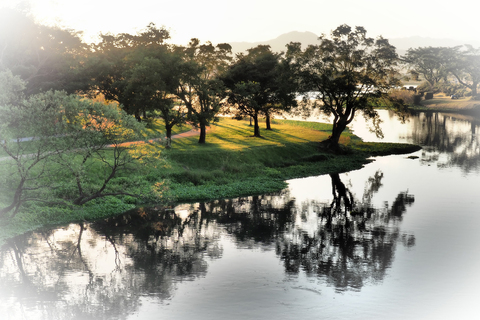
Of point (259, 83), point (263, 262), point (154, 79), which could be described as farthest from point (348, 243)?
point (259, 83)

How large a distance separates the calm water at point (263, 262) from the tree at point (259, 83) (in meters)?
26.1

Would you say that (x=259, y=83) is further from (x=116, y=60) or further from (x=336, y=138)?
(x=116, y=60)

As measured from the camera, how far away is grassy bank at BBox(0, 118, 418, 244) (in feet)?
111

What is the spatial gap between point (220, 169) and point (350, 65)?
1022 inches

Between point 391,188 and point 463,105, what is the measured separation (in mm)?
100678

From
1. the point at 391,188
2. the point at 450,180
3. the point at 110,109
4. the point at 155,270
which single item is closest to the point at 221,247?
the point at 155,270

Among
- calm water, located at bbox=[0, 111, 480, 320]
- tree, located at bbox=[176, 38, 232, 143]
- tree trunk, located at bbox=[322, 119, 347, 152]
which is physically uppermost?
tree, located at bbox=[176, 38, 232, 143]

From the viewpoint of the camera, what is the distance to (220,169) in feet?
165

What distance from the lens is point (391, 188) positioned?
46375mm

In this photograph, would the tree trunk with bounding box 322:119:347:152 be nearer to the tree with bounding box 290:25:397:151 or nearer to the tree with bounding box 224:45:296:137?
the tree with bounding box 290:25:397:151

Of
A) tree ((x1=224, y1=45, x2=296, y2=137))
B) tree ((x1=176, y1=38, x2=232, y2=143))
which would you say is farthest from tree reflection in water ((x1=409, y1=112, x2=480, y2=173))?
tree ((x1=176, y1=38, x2=232, y2=143))

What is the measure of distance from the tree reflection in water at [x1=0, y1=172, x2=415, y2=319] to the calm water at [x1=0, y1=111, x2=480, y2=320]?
0.08 meters

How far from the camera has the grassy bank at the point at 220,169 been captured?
33.7 meters

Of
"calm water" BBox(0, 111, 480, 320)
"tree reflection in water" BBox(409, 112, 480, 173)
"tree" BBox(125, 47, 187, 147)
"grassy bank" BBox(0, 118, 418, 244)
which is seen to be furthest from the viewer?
"tree reflection in water" BBox(409, 112, 480, 173)
